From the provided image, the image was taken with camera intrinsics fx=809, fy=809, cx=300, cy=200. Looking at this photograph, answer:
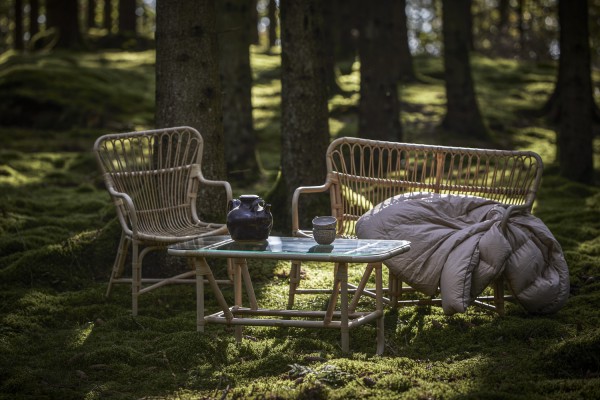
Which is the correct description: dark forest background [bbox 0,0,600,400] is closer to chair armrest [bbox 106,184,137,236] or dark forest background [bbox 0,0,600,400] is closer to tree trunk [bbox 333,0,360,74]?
chair armrest [bbox 106,184,137,236]

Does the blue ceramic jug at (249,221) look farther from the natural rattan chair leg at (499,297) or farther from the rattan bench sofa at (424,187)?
the natural rattan chair leg at (499,297)

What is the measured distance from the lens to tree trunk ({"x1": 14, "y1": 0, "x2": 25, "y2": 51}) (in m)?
23.7

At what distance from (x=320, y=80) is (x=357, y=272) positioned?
6.57ft

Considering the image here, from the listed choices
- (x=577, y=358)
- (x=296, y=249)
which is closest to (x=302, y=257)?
(x=296, y=249)

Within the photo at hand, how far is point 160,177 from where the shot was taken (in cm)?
636

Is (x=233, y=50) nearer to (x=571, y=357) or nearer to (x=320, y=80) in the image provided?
(x=320, y=80)

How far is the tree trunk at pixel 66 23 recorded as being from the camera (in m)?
19.5

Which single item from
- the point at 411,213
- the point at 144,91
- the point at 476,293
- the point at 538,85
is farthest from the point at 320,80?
the point at 538,85

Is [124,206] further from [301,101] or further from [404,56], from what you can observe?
[404,56]

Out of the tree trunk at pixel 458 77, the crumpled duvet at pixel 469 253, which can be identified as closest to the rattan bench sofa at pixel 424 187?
the crumpled duvet at pixel 469 253

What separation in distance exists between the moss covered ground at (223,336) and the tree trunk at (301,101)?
1061mm

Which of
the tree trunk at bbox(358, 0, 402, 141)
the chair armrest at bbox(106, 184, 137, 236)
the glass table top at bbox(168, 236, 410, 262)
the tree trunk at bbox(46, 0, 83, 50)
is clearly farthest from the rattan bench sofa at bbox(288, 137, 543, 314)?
the tree trunk at bbox(46, 0, 83, 50)

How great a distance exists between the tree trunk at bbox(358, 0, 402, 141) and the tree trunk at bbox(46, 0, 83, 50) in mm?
10527

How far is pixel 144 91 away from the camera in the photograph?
14.9 metres
